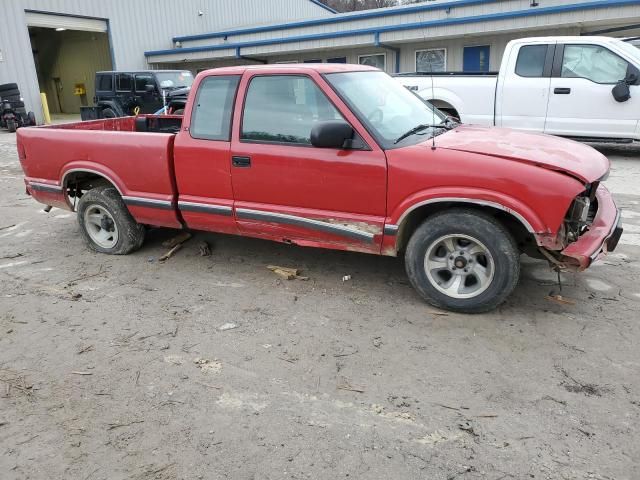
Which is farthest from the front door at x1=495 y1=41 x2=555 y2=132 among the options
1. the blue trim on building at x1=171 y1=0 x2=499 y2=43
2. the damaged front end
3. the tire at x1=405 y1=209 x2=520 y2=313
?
the blue trim on building at x1=171 y1=0 x2=499 y2=43

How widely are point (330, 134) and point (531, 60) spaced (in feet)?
23.2

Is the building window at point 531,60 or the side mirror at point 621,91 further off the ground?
the building window at point 531,60

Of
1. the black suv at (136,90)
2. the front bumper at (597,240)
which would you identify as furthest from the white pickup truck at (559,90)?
the black suv at (136,90)

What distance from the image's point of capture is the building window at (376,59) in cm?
1970

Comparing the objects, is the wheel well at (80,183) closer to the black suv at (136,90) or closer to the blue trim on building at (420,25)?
the black suv at (136,90)

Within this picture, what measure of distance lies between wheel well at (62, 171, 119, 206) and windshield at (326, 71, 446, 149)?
267 cm

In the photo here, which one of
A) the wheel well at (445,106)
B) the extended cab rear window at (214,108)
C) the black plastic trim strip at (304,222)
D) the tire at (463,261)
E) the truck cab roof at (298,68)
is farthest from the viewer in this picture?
the wheel well at (445,106)

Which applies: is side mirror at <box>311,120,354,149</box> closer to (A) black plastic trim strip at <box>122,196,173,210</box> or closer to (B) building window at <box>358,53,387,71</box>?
(A) black plastic trim strip at <box>122,196,173,210</box>

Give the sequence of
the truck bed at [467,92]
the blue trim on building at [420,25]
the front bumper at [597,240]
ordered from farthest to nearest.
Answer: the blue trim on building at [420,25] → the truck bed at [467,92] → the front bumper at [597,240]

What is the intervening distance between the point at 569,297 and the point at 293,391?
93.8 inches

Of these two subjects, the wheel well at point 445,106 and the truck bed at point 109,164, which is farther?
the wheel well at point 445,106

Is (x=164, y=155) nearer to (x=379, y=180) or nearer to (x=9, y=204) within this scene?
(x=379, y=180)

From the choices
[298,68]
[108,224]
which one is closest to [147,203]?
[108,224]

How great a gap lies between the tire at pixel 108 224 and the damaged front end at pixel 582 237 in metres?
3.91
